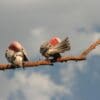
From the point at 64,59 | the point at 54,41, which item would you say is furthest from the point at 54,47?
the point at 64,59

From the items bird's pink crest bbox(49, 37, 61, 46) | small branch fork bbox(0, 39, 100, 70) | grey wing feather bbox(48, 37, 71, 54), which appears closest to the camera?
small branch fork bbox(0, 39, 100, 70)

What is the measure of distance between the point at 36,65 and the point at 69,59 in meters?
1.48

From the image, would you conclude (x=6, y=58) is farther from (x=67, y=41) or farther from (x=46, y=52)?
(x=67, y=41)

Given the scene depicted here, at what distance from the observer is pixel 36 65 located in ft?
44.6

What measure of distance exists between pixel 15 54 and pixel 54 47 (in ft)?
6.53

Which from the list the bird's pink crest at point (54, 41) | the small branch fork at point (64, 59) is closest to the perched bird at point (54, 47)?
the bird's pink crest at point (54, 41)

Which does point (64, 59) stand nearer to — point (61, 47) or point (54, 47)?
point (61, 47)

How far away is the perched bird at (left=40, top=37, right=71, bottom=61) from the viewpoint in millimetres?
14966

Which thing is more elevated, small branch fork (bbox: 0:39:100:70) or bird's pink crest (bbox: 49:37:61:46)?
bird's pink crest (bbox: 49:37:61:46)

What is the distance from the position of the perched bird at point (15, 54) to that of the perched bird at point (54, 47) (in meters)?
0.99

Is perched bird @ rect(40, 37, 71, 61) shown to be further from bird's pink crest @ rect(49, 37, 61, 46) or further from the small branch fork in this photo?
the small branch fork

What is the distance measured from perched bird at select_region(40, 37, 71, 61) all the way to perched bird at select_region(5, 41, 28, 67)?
99 cm

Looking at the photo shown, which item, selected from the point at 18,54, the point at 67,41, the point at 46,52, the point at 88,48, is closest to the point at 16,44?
the point at 18,54

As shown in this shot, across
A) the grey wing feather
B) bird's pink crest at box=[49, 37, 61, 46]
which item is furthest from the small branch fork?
bird's pink crest at box=[49, 37, 61, 46]
